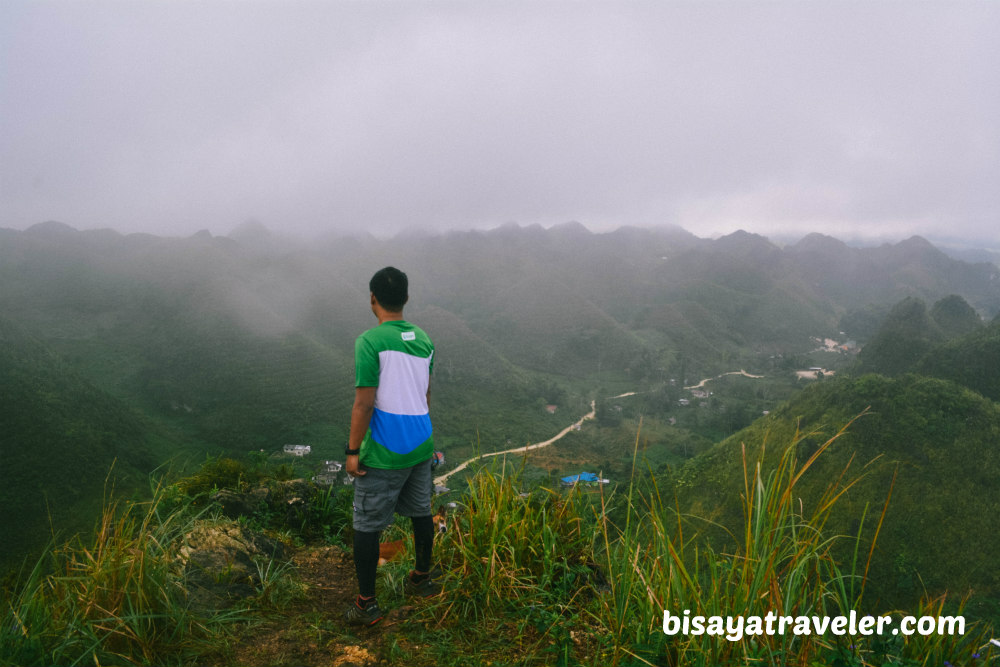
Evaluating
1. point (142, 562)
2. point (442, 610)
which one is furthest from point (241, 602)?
point (442, 610)

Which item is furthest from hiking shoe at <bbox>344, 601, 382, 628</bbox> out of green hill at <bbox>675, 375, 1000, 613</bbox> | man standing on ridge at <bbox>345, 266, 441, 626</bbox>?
green hill at <bbox>675, 375, 1000, 613</bbox>

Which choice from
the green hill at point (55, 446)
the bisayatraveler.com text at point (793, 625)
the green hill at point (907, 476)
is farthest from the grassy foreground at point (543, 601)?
the green hill at point (55, 446)

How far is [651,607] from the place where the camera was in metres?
2.12

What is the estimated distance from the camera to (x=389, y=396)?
2.70 meters

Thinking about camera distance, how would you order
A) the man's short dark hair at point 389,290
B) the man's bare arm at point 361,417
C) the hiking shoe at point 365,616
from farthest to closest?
the man's short dark hair at point 389,290, the hiking shoe at point 365,616, the man's bare arm at point 361,417

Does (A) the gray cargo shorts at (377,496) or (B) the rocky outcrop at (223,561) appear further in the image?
(B) the rocky outcrop at (223,561)

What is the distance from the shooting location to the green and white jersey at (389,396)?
8.77 ft

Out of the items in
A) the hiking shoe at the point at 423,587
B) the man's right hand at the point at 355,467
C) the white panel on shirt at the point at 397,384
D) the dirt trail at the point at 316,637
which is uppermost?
the white panel on shirt at the point at 397,384

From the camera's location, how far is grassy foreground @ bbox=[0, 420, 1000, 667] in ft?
6.31

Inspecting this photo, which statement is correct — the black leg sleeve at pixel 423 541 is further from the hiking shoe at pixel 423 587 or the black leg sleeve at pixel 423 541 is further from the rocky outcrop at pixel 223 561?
the rocky outcrop at pixel 223 561

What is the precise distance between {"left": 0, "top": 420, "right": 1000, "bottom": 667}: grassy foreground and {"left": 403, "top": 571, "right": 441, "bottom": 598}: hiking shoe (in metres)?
0.08

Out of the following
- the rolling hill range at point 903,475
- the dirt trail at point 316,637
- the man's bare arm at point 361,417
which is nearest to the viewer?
the dirt trail at point 316,637

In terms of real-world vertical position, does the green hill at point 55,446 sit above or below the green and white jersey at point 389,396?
below

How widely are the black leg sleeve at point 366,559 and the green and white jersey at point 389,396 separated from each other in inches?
18.1
